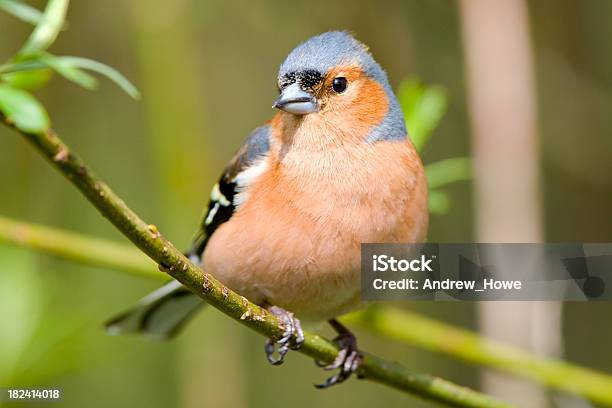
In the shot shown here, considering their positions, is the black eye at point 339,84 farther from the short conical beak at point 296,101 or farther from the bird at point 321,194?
the short conical beak at point 296,101

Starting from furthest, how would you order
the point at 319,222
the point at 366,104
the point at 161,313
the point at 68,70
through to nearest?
the point at 161,313, the point at 366,104, the point at 319,222, the point at 68,70

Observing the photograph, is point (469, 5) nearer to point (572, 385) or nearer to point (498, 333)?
point (498, 333)

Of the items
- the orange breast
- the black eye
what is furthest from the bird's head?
the orange breast

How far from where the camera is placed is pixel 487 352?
4.23 m

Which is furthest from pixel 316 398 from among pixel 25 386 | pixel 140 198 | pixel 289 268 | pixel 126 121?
pixel 289 268

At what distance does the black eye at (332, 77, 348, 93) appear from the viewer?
3.91 meters

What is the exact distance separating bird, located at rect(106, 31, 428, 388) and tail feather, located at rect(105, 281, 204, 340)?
1.79 feet

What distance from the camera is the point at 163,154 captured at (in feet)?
18.1

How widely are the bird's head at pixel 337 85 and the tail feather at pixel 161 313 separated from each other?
1.27 m

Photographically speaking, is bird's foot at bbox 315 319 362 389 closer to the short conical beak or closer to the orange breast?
the orange breast

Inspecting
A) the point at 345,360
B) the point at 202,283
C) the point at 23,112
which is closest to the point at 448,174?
the point at 345,360

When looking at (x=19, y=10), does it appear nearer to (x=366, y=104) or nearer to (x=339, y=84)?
(x=339, y=84)

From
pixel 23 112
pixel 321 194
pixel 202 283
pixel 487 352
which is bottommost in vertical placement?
pixel 202 283

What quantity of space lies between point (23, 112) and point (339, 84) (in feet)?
7.02
